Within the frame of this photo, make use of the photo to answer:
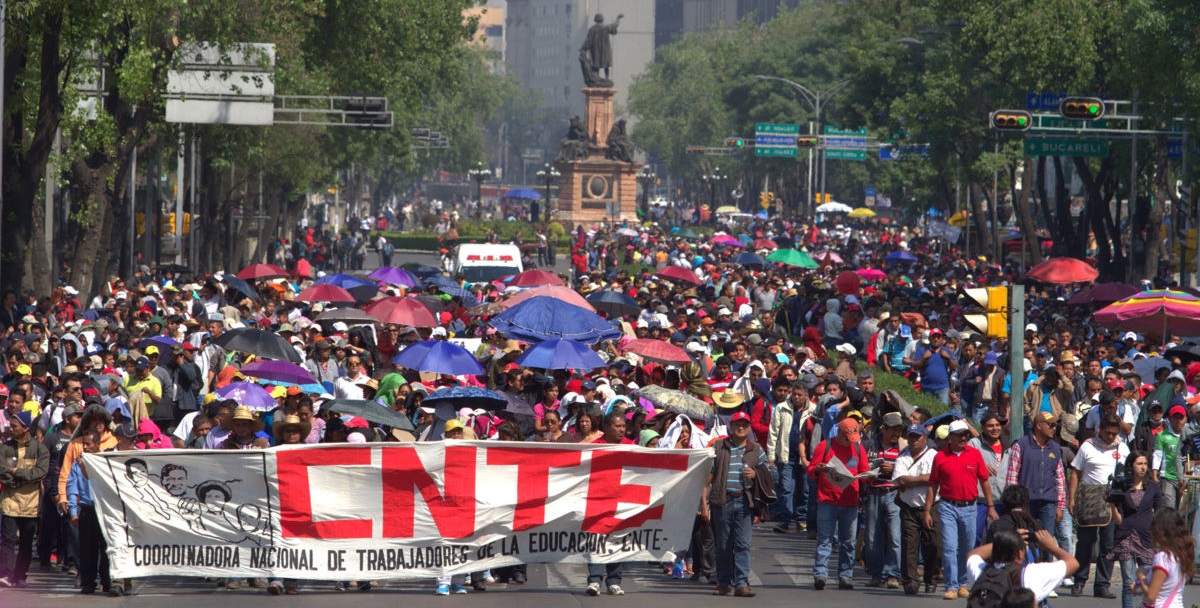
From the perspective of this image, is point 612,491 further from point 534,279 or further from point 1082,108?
point 1082,108

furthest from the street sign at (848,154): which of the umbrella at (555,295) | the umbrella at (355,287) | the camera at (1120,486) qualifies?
the camera at (1120,486)

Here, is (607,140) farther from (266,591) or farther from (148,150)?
(266,591)

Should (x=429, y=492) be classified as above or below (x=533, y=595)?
above

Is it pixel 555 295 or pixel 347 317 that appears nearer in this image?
pixel 555 295

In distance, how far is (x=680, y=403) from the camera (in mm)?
15211

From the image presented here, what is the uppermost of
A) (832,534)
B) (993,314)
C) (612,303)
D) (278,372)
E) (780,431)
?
(993,314)

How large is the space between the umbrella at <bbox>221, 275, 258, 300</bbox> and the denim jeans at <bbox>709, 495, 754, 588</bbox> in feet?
56.3

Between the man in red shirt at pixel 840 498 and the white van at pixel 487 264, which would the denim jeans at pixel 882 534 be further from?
the white van at pixel 487 264

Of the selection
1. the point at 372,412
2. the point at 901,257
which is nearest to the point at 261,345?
the point at 372,412

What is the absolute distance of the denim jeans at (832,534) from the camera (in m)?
14.0

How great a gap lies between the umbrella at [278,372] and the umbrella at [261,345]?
157cm

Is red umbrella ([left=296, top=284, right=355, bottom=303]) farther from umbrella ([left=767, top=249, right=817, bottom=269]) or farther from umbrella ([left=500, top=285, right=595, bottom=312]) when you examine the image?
umbrella ([left=767, top=249, right=817, bottom=269])

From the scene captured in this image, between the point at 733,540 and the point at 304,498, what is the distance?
306 cm

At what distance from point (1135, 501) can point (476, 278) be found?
26640 mm
